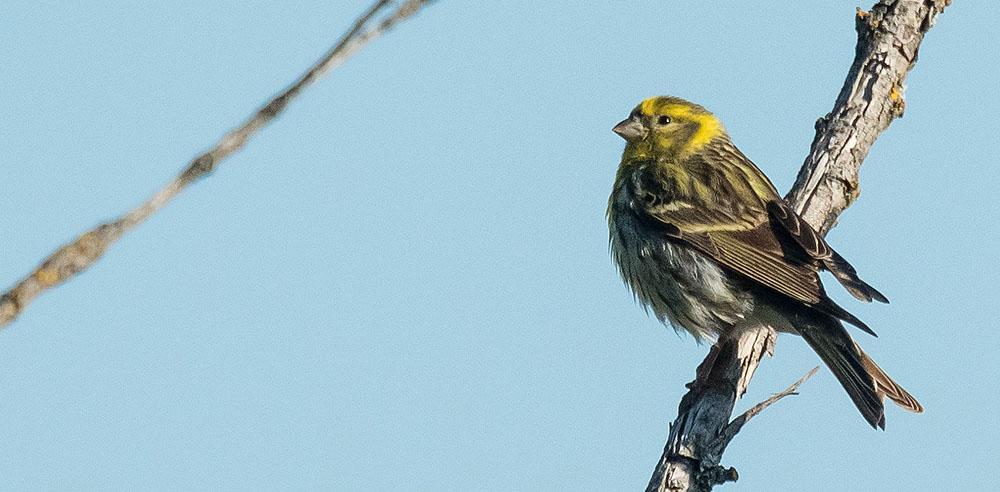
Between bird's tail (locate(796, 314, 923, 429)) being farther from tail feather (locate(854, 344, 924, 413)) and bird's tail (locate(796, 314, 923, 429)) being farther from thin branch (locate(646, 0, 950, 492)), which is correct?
thin branch (locate(646, 0, 950, 492))

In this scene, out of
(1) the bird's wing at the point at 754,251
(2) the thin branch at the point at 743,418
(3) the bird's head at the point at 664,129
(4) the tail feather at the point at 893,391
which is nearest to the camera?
(2) the thin branch at the point at 743,418

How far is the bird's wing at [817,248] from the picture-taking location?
671 cm

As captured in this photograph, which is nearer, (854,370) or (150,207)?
(150,207)

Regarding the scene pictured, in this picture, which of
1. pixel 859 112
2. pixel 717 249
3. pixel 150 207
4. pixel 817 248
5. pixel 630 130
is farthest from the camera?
pixel 630 130

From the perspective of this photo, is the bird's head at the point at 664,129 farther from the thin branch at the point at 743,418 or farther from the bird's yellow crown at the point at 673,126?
the thin branch at the point at 743,418

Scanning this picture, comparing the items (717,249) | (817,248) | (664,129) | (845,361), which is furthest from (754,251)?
(664,129)

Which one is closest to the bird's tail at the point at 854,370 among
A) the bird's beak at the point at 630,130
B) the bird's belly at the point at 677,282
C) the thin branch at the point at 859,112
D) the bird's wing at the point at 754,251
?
the bird's wing at the point at 754,251

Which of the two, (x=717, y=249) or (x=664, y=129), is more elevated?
(x=664, y=129)

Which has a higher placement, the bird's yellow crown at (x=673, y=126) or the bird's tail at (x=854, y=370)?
the bird's yellow crown at (x=673, y=126)

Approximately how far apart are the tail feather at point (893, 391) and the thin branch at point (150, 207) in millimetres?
5363

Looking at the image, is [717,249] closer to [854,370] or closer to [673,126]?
[854,370]

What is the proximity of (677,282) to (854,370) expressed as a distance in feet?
4.16

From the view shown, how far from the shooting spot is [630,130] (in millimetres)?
8289

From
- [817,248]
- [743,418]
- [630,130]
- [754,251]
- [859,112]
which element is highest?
[630,130]
